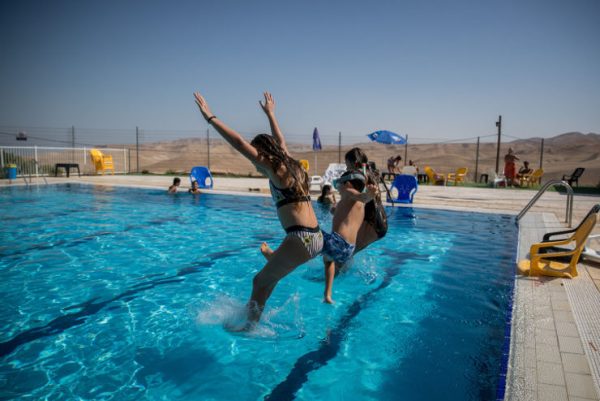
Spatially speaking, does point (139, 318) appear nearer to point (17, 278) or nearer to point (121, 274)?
point (121, 274)

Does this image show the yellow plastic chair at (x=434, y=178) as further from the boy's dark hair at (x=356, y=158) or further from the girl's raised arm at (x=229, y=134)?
the girl's raised arm at (x=229, y=134)

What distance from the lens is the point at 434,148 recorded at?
2739 inches

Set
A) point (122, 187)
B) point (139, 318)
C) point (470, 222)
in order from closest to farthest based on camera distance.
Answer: point (139, 318) < point (470, 222) < point (122, 187)

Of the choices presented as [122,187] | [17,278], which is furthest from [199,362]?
[122,187]

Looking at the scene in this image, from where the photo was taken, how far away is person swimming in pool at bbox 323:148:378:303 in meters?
3.77

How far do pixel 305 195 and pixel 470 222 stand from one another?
7.58m

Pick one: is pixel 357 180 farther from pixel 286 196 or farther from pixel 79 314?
pixel 79 314

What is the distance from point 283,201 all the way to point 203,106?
2.84ft

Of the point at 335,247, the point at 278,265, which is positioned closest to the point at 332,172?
the point at 335,247

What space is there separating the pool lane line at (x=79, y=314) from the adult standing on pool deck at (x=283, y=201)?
6.50 ft

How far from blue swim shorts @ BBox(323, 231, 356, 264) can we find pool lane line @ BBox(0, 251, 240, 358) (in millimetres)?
2332

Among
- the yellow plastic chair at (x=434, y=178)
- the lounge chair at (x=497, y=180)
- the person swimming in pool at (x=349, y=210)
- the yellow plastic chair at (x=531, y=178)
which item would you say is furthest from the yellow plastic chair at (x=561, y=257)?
the yellow plastic chair at (x=531, y=178)

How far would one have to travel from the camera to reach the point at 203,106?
2684 millimetres

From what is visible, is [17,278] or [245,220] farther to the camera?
[245,220]
